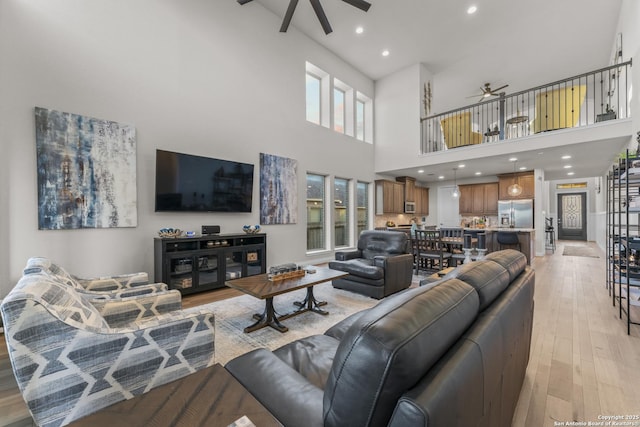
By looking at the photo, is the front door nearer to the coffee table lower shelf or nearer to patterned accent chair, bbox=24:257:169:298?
the coffee table lower shelf

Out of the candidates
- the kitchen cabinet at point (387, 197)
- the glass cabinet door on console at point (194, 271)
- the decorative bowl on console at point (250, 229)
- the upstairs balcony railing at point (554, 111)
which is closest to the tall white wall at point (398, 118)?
the upstairs balcony railing at point (554, 111)

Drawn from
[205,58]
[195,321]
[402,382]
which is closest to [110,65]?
[205,58]

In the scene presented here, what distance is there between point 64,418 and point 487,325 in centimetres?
180

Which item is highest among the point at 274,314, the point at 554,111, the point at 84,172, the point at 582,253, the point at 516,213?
the point at 554,111

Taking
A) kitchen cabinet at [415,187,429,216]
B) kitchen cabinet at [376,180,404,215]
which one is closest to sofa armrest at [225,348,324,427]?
kitchen cabinet at [376,180,404,215]

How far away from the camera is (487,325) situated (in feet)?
3.17

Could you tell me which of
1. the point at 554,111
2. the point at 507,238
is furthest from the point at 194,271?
the point at 554,111

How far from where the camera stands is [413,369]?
2.12 feet

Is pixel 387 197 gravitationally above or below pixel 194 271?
above

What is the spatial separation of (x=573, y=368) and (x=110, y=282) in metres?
3.95

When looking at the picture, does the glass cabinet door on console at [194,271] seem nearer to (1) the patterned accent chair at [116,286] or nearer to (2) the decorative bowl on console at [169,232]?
(2) the decorative bowl on console at [169,232]

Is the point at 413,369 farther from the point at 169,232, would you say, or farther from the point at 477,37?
the point at 477,37

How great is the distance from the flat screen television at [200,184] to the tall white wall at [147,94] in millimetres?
173

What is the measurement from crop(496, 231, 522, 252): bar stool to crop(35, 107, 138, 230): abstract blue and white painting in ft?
24.1
